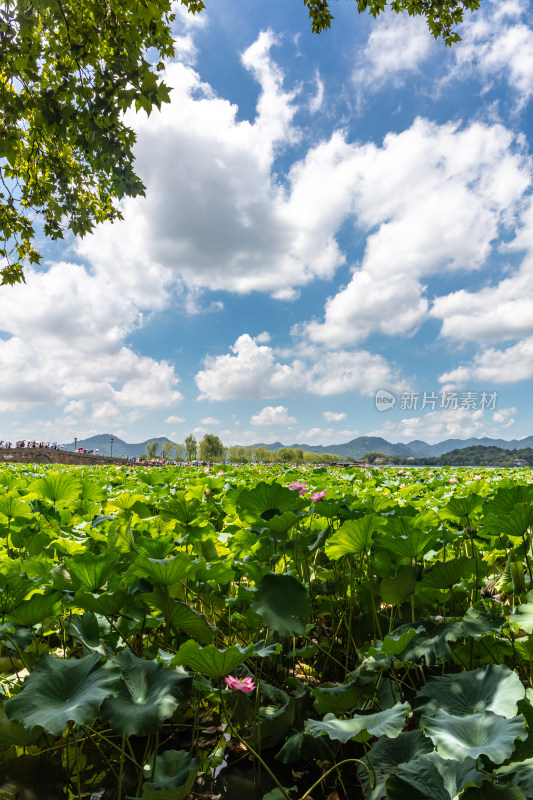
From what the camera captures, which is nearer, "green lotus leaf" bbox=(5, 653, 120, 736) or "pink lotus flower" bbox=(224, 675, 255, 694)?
"green lotus leaf" bbox=(5, 653, 120, 736)

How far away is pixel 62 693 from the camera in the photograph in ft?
3.61

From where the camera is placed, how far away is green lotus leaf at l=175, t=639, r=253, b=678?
1.07 m

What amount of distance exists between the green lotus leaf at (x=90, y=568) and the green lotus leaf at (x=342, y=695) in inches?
27.7

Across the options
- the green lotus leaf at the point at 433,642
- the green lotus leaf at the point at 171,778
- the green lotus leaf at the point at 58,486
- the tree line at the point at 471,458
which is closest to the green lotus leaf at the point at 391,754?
the green lotus leaf at the point at 433,642

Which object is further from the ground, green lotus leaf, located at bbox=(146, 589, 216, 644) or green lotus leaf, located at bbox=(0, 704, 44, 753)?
green lotus leaf, located at bbox=(146, 589, 216, 644)

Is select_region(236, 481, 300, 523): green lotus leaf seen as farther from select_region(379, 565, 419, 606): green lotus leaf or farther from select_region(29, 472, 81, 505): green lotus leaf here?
select_region(29, 472, 81, 505): green lotus leaf

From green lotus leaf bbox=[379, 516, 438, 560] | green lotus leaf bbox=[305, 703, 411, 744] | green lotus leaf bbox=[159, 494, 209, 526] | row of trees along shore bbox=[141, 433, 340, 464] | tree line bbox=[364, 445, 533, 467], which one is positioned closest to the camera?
green lotus leaf bbox=[305, 703, 411, 744]

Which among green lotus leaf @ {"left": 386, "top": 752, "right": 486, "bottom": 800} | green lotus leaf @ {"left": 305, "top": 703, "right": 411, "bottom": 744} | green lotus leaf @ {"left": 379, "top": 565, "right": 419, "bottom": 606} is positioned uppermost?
green lotus leaf @ {"left": 379, "top": 565, "right": 419, "bottom": 606}

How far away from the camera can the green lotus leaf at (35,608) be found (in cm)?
131

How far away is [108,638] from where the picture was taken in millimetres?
1529

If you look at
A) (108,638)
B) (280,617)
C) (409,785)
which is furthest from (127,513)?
(409,785)

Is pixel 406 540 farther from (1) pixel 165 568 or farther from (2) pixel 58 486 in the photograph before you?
(2) pixel 58 486

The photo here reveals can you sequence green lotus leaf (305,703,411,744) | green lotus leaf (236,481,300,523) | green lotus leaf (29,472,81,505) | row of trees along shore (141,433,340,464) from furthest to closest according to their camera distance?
1. row of trees along shore (141,433,340,464)
2. green lotus leaf (29,472,81,505)
3. green lotus leaf (236,481,300,523)
4. green lotus leaf (305,703,411,744)

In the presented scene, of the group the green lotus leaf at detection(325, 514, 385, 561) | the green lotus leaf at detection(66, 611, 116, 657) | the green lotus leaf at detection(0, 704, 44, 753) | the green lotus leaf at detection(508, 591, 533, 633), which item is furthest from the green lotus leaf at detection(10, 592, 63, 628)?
the green lotus leaf at detection(508, 591, 533, 633)
